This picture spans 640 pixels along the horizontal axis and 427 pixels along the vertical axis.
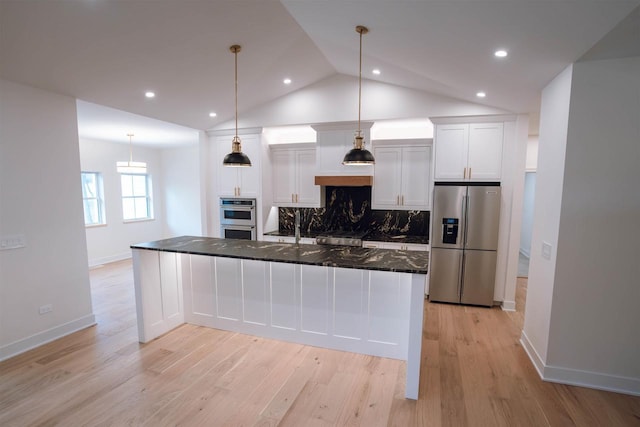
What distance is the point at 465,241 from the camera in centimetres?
406

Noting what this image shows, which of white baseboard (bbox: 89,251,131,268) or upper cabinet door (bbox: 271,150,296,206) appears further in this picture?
white baseboard (bbox: 89,251,131,268)

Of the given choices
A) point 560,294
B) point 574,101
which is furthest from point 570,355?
point 574,101

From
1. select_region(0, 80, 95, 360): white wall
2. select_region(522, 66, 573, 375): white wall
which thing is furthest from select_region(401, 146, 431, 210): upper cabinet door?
select_region(0, 80, 95, 360): white wall

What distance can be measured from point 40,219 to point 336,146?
11.8 feet

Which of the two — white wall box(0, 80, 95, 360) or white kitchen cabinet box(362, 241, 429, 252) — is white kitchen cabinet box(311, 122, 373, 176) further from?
white wall box(0, 80, 95, 360)

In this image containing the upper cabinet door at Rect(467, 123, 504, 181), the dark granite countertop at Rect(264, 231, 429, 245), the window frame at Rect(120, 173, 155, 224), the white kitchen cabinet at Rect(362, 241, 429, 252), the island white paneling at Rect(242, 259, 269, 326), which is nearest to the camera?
the island white paneling at Rect(242, 259, 269, 326)

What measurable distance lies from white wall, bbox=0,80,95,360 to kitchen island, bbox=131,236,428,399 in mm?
947

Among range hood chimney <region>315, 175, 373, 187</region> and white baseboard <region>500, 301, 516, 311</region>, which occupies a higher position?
range hood chimney <region>315, 175, 373, 187</region>

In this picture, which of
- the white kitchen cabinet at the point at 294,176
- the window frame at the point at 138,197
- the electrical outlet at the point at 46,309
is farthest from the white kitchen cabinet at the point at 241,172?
the window frame at the point at 138,197

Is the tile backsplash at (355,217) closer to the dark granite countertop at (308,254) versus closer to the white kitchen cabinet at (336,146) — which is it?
the white kitchen cabinet at (336,146)

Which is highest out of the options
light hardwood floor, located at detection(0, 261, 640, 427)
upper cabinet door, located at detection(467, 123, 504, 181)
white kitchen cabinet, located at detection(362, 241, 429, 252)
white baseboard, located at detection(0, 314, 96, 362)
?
upper cabinet door, located at detection(467, 123, 504, 181)

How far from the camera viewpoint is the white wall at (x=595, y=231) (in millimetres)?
2271

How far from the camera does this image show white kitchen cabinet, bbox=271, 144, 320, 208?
16.3 ft

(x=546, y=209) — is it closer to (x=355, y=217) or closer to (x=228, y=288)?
(x=355, y=217)
